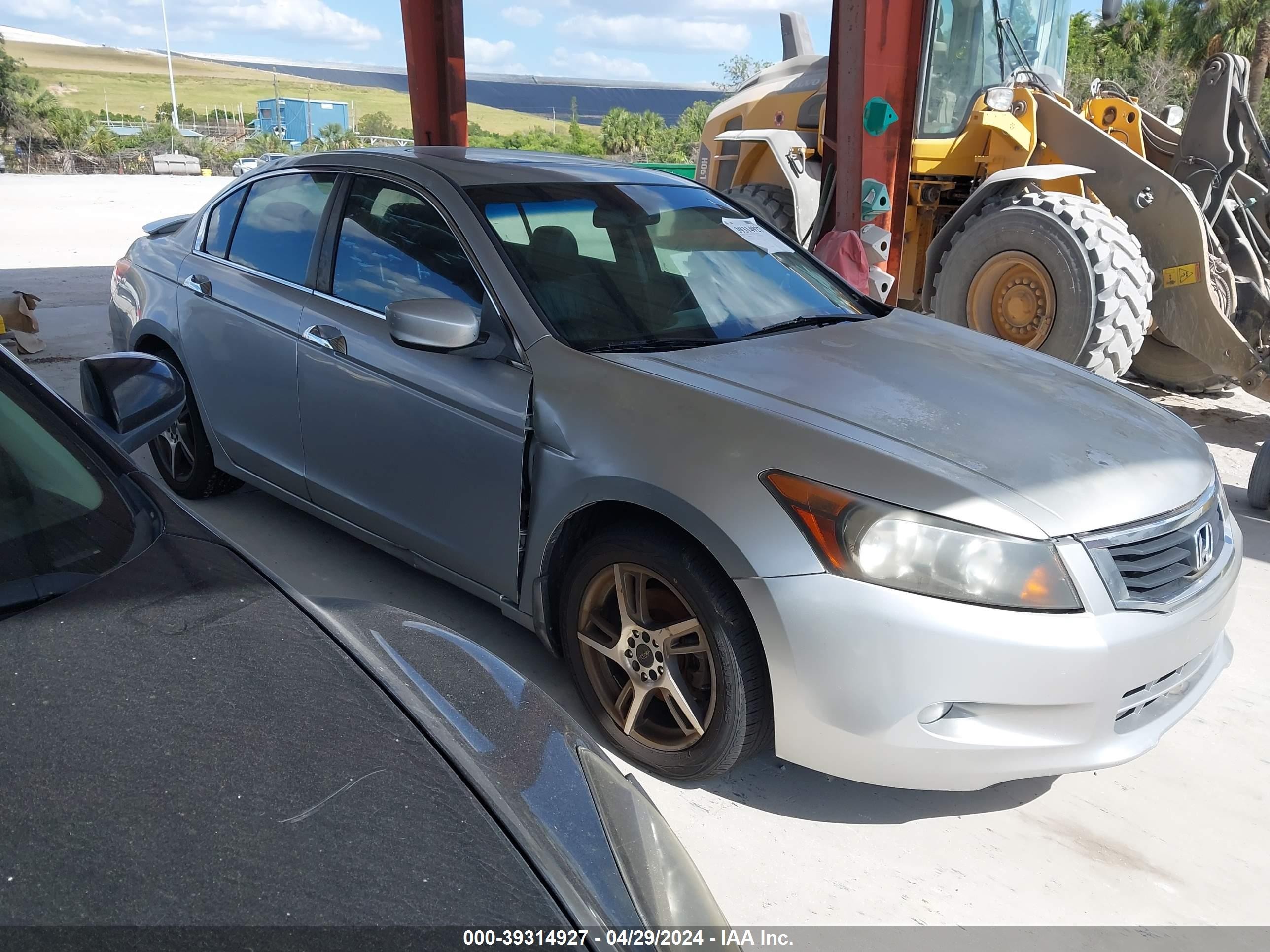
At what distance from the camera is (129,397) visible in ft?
6.95

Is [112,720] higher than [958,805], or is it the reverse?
[112,720]

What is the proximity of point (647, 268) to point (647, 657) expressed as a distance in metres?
1.28

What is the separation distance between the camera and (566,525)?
8.93 ft

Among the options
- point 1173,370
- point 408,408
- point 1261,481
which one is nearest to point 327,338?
point 408,408

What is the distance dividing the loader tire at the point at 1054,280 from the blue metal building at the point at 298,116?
82.6 meters

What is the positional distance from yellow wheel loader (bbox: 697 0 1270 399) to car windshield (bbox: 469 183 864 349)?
249cm

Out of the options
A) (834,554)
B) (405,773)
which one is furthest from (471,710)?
(834,554)

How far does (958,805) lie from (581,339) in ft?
5.26

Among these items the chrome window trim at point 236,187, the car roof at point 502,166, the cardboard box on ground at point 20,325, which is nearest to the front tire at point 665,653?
the car roof at point 502,166

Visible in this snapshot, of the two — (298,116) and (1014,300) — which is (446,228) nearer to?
(1014,300)

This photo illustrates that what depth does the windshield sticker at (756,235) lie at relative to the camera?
11.8 feet

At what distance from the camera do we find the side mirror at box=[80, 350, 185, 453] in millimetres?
2076

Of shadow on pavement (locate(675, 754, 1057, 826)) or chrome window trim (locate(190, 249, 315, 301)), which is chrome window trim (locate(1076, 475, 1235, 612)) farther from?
chrome window trim (locate(190, 249, 315, 301))

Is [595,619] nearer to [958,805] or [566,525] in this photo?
[566,525]
